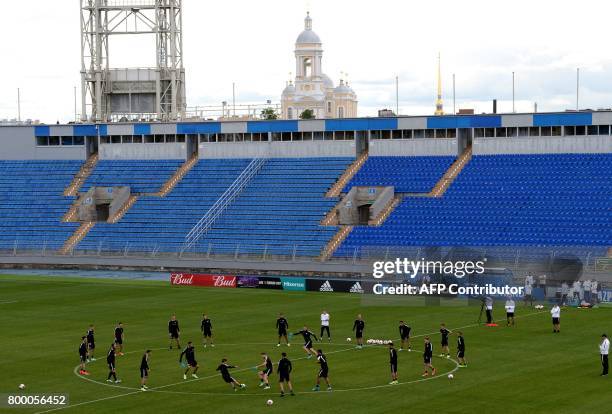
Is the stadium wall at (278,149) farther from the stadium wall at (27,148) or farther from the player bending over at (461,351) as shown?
the player bending over at (461,351)

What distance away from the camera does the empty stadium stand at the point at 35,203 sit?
301ft

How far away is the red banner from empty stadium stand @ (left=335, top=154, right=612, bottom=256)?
8.70m

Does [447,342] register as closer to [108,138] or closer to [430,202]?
[430,202]

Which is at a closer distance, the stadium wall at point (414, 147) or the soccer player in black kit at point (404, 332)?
the soccer player in black kit at point (404, 332)

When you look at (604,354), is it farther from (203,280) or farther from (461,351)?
(203,280)

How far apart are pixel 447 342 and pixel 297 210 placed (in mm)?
Result: 42638

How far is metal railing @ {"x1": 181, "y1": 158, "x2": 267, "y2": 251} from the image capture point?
8662cm

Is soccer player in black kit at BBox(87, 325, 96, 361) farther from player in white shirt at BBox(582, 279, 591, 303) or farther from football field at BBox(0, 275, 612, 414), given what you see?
player in white shirt at BBox(582, 279, 591, 303)

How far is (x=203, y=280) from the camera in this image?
249ft

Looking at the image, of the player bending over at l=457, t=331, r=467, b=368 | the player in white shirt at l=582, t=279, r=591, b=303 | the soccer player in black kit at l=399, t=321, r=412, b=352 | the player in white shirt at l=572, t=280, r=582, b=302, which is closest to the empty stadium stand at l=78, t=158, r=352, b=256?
the player in white shirt at l=572, t=280, r=582, b=302

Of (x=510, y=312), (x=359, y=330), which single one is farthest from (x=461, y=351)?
(x=510, y=312)

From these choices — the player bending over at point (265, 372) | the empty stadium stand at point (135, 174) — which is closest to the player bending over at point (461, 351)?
the player bending over at point (265, 372)

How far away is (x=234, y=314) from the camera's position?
201 ft

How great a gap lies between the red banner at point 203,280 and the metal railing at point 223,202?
874 cm
